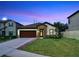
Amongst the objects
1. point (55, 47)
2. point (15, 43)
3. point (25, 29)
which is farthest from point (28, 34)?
point (55, 47)

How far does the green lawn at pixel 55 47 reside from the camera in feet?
53.1

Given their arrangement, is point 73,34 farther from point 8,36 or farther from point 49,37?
point 8,36

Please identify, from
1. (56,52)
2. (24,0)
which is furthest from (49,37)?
(24,0)

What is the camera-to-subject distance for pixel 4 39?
19.0 m

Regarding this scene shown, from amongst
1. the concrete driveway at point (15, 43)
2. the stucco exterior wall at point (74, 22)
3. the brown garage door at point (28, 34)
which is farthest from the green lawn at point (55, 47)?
the stucco exterior wall at point (74, 22)

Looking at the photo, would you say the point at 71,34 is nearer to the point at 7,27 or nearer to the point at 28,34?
the point at 28,34

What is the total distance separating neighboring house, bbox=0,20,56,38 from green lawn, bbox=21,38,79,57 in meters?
0.74

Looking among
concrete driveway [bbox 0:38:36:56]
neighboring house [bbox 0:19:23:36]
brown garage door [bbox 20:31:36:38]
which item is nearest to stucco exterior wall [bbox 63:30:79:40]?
brown garage door [bbox 20:31:36:38]

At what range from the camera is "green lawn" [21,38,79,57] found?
16.2 meters

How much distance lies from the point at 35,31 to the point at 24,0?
3169 mm

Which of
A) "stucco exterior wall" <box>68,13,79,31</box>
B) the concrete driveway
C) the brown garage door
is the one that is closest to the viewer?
the concrete driveway

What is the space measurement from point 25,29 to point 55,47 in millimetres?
3282

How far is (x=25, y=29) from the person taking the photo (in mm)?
19281

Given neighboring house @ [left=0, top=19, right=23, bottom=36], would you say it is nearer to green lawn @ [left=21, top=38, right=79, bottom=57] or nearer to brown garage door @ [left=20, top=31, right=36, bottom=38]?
brown garage door @ [left=20, top=31, right=36, bottom=38]
